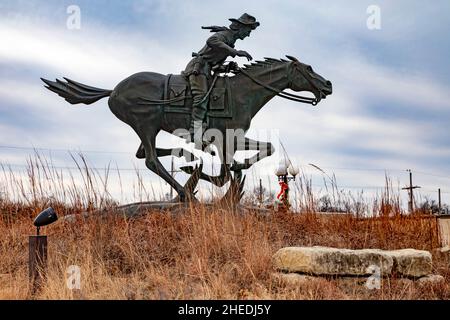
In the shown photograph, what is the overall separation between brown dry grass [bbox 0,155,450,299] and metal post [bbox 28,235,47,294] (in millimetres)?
109

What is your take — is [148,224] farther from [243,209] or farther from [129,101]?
[129,101]

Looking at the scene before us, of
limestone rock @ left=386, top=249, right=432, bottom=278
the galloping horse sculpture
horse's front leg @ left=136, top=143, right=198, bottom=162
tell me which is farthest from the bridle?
limestone rock @ left=386, top=249, right=432, bottom=278

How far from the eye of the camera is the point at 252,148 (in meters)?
6.48

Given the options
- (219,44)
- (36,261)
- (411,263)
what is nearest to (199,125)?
(219,44)

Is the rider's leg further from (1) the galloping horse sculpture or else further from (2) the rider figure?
(1) the galloping horse sculpture

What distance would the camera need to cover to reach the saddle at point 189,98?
21.3 ft

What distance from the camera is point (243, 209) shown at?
6.07 metres

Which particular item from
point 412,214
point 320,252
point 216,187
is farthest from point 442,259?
point 216,187

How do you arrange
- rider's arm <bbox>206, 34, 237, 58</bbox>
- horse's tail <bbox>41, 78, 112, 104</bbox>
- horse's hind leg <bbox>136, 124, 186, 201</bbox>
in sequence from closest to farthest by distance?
1. rider's arm <bbox>206, 34, 237, 58</bbox>
2. horse's hind leg <bbox>136, 124, 186, 201</bbox>
3. horse's tail <bbox>41, 78, 112, 104</bbox>

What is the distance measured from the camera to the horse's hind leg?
6.62 metres

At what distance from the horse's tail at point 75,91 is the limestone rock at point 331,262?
148 inches

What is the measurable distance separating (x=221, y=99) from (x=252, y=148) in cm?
72

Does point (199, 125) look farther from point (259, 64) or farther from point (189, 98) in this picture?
point (259, 64)
